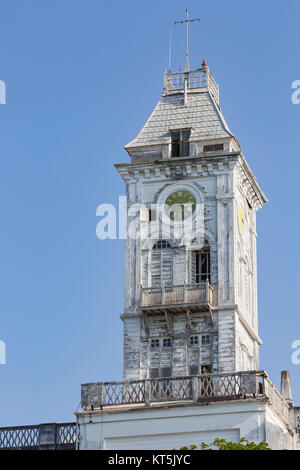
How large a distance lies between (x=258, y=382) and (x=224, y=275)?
1140 cm

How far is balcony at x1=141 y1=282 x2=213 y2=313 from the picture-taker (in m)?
68.2

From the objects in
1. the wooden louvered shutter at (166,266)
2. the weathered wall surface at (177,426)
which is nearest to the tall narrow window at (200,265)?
the wooden louvered shutter at (166,266)

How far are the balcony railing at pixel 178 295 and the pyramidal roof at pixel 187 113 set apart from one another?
8.06 m

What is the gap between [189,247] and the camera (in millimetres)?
70250

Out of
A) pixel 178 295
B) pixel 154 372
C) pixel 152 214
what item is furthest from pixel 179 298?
pixel 152 214

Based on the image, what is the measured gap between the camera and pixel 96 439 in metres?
59.4

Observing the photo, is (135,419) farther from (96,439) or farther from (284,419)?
(284,419)

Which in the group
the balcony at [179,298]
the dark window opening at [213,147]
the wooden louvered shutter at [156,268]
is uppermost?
the dark window opening at [213,147]

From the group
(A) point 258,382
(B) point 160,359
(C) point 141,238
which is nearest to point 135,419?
(A) point 258,382

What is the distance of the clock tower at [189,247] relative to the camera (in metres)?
68.4

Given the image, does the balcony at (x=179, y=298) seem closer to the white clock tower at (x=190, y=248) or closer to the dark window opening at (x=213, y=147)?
the white clock tower at (x=190, y=248)

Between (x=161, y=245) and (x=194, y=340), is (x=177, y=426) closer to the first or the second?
(x=194, y=340)

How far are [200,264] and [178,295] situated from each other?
7.99 feet

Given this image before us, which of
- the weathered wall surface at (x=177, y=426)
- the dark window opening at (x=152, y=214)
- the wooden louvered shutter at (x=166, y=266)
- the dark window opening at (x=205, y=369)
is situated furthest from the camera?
the dark window opening at (x=152, y=214)
